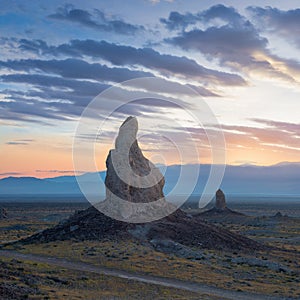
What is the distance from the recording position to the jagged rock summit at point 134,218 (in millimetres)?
57469

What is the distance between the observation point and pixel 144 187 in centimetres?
6344

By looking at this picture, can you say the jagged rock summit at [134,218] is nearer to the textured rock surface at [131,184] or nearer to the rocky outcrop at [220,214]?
the textured rock surface at [131,184]

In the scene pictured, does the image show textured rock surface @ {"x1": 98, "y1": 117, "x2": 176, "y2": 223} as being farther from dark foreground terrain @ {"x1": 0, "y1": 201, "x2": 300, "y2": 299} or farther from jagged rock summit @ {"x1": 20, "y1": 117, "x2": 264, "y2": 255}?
dark foreground terrain @ {"x1": 0, "y1": 201, "x2": 300, "y2": 299}

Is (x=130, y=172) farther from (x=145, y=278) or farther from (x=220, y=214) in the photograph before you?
(x=220, y=214)

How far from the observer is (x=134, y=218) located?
5994cm

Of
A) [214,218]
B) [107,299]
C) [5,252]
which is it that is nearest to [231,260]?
[107,299]

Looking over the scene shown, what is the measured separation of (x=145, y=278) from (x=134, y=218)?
20.5m

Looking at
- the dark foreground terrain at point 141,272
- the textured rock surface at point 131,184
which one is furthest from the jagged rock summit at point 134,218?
the dark foreground terrain at point 141,272

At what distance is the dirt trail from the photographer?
34719mm

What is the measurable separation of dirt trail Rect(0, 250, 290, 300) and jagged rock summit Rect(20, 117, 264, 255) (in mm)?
9816

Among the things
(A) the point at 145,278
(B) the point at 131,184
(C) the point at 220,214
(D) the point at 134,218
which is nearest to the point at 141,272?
(A) the point at 145,278

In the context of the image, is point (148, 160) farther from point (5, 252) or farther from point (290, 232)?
point (290, 232)

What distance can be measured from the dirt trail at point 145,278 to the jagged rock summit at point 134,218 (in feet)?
32.2

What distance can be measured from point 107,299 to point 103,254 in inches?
728
